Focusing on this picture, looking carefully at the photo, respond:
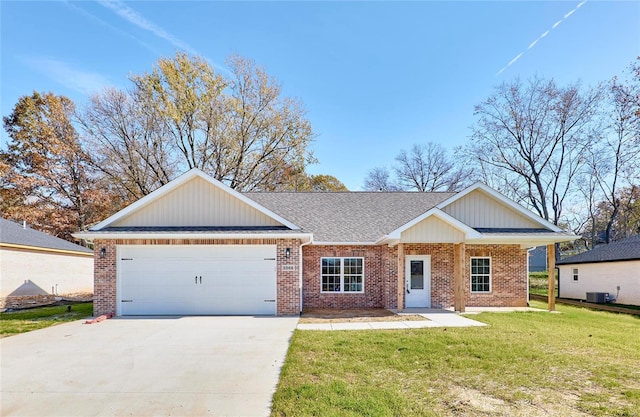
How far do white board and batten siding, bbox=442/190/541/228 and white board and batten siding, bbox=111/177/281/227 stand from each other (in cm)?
747

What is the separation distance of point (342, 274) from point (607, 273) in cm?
1550

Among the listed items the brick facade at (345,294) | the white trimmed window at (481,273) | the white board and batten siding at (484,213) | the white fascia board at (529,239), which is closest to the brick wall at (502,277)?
the white trimmed window at (481,273)

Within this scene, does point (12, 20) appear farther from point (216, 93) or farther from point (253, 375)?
point (216, 93)

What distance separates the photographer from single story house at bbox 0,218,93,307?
17125 mm

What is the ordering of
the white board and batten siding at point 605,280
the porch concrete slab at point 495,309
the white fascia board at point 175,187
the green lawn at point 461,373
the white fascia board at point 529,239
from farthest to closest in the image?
the white board and batten siding at point 605,280 < the porch concrete slab at point 495,309 < the white fascia board at point 529,239 < the white fascia board at point 175,187 < the green lawn at point 461,373

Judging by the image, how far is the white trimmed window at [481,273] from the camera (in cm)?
1491

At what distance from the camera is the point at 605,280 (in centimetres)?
1978

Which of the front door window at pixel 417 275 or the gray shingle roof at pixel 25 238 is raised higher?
the gray shingle roof at pixel 25 238

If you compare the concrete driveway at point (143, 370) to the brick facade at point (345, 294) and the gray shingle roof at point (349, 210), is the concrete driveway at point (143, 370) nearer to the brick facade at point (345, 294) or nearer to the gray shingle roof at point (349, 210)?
the brick facade at point (345, 294)

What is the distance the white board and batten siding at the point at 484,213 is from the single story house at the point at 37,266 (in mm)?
19083

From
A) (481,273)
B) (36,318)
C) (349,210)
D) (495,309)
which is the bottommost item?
(495,309)

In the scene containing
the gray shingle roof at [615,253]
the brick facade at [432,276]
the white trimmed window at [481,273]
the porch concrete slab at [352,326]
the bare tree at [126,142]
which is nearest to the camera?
the porch concrete slab at [352,326]

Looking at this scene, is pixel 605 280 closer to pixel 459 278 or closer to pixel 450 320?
pixel 459 278

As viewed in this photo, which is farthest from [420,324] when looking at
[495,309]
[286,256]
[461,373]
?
[495,309]
